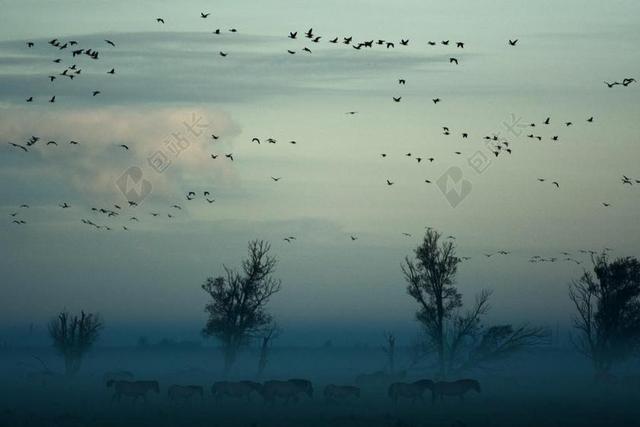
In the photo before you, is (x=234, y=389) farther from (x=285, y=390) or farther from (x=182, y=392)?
(x=285, y=390)

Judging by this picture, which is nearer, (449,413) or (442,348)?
(449,413)

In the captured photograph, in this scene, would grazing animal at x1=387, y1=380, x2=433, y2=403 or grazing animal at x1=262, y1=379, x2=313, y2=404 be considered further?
grazing animal at x1=387, y1=380, x2=433, y2=403

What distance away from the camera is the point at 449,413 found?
54.5m

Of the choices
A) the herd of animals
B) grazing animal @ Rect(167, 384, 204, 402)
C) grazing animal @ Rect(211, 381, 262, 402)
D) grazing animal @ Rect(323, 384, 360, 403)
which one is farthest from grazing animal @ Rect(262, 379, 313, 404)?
grazing animal @ Rect(167, 384, 204, 402)

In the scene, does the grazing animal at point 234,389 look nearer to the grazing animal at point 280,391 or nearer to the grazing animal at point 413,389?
the grazing animal at point 280,391

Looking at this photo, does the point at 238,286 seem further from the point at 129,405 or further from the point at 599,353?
the point at 599,353

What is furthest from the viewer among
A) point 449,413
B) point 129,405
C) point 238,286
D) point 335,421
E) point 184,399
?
point 238,286

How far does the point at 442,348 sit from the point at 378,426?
31451 mm

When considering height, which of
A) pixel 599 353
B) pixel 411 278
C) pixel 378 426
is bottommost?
pixel 378 426

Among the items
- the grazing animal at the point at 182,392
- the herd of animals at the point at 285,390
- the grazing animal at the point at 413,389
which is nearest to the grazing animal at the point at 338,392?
the herd of animals at the point at 285,390

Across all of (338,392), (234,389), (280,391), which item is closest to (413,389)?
(338,392)

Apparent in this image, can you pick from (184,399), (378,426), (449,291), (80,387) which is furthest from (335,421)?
(80,387)

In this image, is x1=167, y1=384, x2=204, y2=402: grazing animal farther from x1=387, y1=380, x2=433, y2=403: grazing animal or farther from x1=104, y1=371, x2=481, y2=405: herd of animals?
x1=387, y1=380, x2=433, y2=403: grazing animal

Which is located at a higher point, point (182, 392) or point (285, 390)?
point (182, 392)
